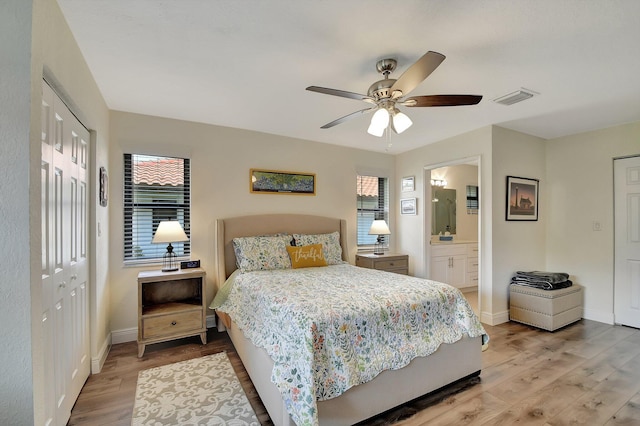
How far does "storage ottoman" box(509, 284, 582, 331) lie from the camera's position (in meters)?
3.47

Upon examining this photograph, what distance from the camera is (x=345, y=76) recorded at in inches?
95.2

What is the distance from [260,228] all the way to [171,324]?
1.47 metres

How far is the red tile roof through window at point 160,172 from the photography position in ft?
10.9

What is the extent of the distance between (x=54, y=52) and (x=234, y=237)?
2.40 meters

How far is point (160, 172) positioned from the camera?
11.2ft

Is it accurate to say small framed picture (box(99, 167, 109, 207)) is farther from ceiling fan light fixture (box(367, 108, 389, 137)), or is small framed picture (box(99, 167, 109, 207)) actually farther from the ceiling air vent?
the ceiling air vent

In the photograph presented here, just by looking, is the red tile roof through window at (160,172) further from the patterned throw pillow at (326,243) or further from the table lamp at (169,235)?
the patterned throw pillow at (326,243)

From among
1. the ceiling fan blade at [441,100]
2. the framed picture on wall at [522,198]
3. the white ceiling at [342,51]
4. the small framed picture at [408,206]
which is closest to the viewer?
the white ceiling at [342,51]

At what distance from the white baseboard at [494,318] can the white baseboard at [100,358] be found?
4.23 metres

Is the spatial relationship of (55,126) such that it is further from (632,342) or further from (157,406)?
(632,342)

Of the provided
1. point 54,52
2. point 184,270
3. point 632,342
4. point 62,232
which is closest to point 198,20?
point 54,52

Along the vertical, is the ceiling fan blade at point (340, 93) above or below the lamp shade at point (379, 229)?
above

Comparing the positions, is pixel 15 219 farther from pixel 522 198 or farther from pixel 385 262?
pixel 522 198

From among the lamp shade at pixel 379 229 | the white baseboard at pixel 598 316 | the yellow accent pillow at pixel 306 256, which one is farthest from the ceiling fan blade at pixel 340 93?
the white baseboard at pixel 598 316
